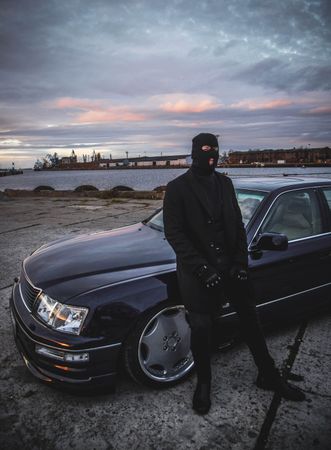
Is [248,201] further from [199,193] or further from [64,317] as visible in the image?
[64,317]

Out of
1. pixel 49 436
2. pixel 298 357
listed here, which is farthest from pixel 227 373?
pixel 49 436

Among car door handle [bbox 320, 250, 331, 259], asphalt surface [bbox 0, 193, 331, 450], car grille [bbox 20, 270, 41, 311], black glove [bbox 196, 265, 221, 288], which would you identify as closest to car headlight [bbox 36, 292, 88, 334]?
car grille [bbox 20, 270, 41, 311]

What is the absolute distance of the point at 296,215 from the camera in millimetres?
3176

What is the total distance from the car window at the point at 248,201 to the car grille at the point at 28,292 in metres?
1.89

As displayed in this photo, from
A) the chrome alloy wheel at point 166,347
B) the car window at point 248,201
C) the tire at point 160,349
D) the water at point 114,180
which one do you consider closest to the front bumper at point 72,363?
the tire at point 160,349

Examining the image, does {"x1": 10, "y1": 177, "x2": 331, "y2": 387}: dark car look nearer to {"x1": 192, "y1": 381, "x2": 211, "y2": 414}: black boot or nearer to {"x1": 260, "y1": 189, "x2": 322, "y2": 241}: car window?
{"x1": 260, "y1": 189, "x2": 322, "y2": 241}: car window

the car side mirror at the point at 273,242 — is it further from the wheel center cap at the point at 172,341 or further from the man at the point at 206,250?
the wheel center cap at the point at 172,341

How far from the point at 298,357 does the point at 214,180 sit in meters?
1.80

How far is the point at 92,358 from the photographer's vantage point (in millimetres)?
1960

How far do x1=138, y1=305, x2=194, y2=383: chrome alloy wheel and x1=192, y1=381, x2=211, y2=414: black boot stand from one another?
10.2 inches

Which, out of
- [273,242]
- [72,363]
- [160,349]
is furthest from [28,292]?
[273,242]

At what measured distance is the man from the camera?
1.93m

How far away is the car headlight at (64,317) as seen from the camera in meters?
1.99

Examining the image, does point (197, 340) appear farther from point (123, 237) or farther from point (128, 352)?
point (123, 237)
